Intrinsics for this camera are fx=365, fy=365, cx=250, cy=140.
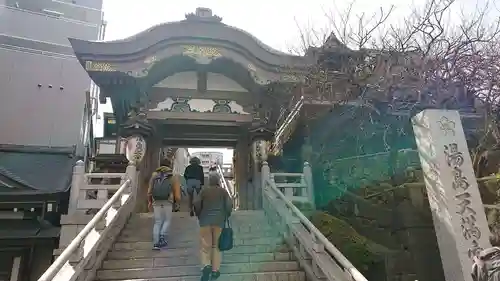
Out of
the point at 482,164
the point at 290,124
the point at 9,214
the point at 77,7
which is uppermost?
the point at 77,7

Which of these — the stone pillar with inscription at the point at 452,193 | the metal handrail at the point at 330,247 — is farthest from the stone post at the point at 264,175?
the stone pillar with inscription at the point at 452,193

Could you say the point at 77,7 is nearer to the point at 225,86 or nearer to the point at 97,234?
the point at 225,86

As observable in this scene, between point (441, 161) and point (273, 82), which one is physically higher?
point (273, 82)

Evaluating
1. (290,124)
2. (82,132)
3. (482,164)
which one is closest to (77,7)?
(82,132)

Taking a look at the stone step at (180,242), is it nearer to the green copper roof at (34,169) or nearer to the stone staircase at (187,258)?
the stone staircase at (187,258)

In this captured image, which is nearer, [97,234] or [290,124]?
[97,234]

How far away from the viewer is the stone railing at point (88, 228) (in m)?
4.66

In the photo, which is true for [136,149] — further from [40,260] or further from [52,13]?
[52,13]

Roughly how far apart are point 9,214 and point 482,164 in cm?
1254

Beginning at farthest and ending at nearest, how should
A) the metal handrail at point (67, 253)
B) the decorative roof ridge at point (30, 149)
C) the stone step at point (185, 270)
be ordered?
the decorative roof ridge at point (30, 149) → the stone step at point (185, 270) → the metal handrail at point (67, 253)

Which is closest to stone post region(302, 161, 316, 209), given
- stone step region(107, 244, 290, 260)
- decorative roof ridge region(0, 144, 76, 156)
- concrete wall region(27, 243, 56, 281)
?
stone step region(107, 244, 290, 260)

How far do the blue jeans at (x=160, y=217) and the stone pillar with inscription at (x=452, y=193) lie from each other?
4.71 metres

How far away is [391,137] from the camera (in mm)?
11859

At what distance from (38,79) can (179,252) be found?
41.6ft
